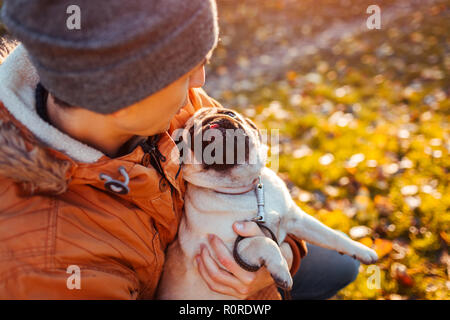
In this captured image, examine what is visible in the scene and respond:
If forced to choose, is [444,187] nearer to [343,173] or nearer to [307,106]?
[343,173]

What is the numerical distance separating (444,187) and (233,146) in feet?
7.00

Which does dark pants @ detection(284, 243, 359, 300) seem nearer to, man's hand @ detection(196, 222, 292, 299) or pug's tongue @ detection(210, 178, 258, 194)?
man's hand @ detection(196, 222, 292, 299)

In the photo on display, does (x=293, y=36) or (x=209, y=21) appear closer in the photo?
(x=209, y=21)

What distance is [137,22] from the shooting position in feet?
3.95

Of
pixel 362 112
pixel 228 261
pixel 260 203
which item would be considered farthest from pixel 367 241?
pixel 362 112

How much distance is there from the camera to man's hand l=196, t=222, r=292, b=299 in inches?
68.4

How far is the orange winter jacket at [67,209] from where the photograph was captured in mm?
1281

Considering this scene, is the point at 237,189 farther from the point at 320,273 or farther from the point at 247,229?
the point at 320,273

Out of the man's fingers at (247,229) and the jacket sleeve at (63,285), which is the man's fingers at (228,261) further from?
the jacket sleeve at (63,285)

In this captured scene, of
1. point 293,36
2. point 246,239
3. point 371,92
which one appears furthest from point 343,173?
point 293,36

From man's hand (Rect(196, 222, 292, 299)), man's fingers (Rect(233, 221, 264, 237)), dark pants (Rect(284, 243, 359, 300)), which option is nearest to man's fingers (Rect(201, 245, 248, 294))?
man's hand (Rect(196, 222, 292, 299))

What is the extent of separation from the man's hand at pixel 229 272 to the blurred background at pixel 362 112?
3.58 ft

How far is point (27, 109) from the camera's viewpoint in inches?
55.7

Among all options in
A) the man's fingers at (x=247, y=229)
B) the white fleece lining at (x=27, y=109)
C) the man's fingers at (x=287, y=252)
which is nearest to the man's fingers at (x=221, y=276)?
the man's fingers at (x=247, y=229)
